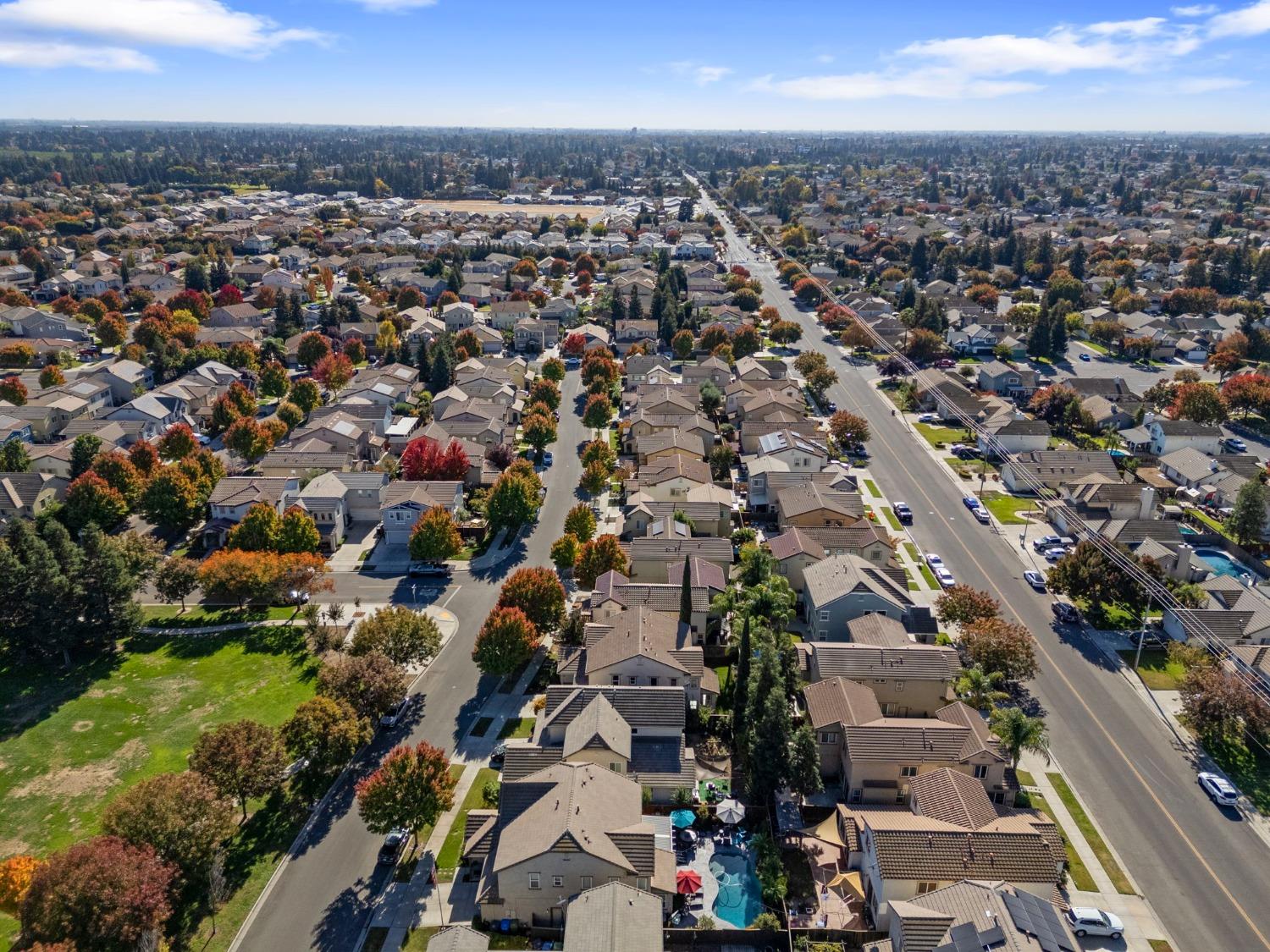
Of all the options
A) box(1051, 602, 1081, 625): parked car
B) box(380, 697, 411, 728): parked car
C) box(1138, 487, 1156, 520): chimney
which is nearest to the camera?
box(380, 697, 411, 728): parked car

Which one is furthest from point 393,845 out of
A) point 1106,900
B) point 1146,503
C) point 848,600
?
point 1146,503

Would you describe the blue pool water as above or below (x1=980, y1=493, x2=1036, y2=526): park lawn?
below

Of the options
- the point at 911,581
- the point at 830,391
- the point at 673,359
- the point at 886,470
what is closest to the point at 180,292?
the point at 673,359

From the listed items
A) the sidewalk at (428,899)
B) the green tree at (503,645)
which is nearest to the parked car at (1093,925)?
the sidewalk at (428,899)

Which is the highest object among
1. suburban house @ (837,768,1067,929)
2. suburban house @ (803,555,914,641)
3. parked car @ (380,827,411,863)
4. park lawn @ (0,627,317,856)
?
suburban house @ (803,555,914,641)

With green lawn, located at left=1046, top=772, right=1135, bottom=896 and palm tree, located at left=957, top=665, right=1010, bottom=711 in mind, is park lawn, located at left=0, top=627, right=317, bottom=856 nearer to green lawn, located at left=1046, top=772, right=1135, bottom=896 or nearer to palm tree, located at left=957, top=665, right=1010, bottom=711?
palm tree, located at left=957, top=665, right=1010, bottom=711

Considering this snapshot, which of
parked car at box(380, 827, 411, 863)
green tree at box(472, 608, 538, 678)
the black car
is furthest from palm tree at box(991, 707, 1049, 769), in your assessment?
the black car
